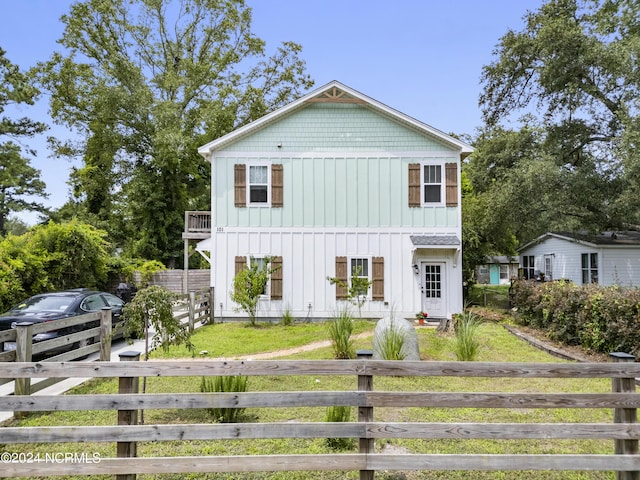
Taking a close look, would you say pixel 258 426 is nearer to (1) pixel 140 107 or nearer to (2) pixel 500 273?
(1) pixel 140 107

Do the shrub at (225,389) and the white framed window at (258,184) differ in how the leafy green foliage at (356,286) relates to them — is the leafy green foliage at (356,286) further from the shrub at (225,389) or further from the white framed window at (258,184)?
the shrub at (225,389)

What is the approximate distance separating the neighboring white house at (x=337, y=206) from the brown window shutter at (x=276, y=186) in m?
0.04

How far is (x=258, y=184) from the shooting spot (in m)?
15.3

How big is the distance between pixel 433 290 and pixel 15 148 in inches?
1064

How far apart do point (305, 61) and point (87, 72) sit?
14.8 m

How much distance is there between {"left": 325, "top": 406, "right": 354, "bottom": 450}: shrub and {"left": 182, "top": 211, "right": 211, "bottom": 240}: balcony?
14648mm

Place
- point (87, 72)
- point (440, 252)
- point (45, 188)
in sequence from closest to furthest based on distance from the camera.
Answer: point (440, 252) < point (87, 72) < point (45, 188)

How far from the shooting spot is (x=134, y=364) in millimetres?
3314

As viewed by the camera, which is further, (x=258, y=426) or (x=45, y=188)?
(x=45, y=188)

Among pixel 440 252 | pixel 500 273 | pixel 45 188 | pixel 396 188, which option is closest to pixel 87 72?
pixel 45 188

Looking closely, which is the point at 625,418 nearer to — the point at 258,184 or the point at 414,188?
the point at 414,188

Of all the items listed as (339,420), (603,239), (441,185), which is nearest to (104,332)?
(339,420)

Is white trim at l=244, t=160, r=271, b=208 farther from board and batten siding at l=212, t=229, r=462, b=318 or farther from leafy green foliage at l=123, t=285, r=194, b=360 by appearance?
leafy green foliage at l=123, t=285, r=194, b=360

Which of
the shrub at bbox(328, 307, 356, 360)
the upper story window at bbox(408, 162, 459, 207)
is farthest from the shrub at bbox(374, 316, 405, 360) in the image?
the upper story window at bbox(408, 162, 459, 207)
